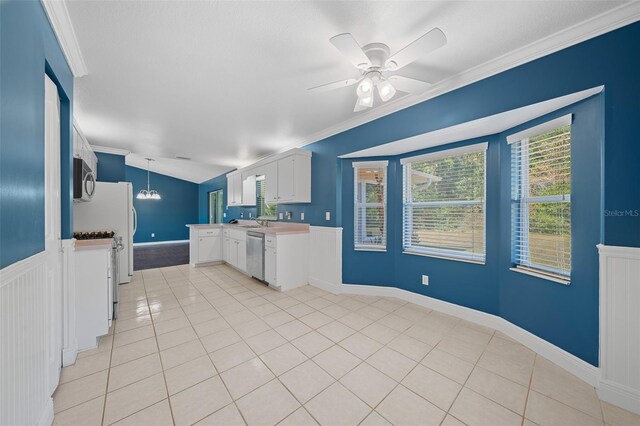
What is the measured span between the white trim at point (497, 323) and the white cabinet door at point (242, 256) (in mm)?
1479

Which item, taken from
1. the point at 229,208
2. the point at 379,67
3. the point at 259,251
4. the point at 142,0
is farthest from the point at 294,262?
the point at 229,208

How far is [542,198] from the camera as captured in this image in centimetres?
216

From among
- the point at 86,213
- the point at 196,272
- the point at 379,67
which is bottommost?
the point at 196,272

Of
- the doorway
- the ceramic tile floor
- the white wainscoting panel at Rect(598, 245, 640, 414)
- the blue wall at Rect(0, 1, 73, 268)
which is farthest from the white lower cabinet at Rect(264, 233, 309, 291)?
the doorway

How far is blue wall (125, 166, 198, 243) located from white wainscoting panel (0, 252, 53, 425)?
29.7 feet

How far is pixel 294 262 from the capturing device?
3.87m

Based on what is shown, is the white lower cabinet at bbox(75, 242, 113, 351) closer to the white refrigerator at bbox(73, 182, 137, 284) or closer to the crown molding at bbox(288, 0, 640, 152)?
the white refrigerator at bbox(73, 182, 137, 284)

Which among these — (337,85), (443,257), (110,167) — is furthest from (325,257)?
(110,167)

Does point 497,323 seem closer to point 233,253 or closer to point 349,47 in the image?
point 349,47

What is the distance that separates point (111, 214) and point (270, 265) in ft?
9.09

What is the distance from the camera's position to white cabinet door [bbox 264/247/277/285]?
145 inches

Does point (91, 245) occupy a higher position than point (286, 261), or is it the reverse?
point (91, 245)

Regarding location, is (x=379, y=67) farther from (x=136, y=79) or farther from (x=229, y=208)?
(x=229, y=208)

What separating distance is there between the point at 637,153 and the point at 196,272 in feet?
19.4
